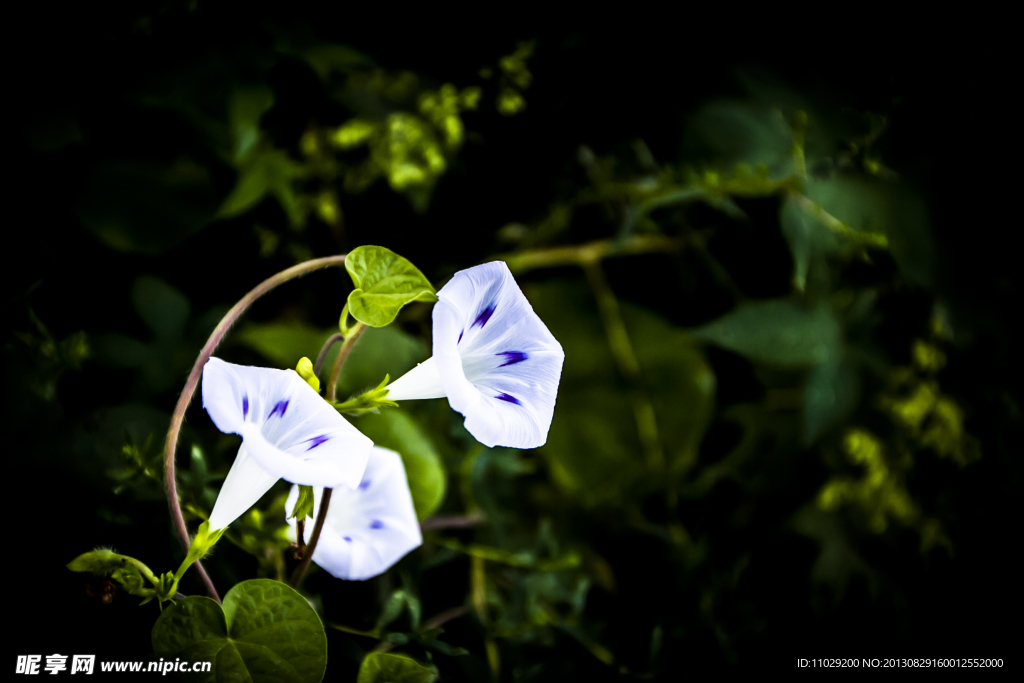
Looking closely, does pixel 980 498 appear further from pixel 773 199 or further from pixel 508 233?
pixel 508 233

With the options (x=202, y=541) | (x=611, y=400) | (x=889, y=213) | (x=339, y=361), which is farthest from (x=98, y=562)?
(x=889, y=213)

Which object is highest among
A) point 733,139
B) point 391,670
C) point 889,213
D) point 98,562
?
point 733,139

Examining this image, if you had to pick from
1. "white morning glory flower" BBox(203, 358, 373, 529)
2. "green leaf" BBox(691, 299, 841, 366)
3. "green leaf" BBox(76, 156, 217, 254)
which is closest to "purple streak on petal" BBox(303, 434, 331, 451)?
"white morning glory flower" BBox(203, 358, 373, 529)

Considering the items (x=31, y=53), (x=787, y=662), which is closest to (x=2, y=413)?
(x=31, y=53)

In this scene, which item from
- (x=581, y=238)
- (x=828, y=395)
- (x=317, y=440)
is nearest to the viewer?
(x=317, y=440)

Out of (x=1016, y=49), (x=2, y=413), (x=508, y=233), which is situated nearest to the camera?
(x=2, y=413)

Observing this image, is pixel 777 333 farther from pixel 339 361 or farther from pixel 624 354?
pixel 339 361
